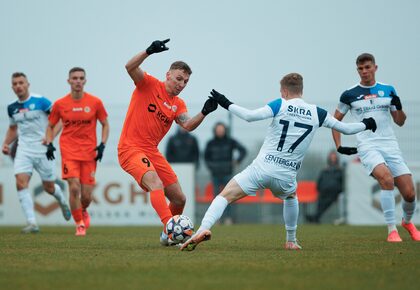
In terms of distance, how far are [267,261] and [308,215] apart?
1359cm

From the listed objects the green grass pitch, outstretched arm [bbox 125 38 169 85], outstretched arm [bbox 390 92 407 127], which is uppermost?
outstretched arm [bbox 125 38 169 85]

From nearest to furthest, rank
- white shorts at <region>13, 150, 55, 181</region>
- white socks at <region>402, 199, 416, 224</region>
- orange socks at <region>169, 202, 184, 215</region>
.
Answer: orange socks at <region>169, 202, 184, 215</region>, white socks at <region>402, 199, 416, 224</region>, white shorts at <region>13, 150, 55, 181</region>

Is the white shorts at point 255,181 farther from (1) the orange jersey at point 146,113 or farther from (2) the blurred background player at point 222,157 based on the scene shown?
(2) the blurred background player at point 222,157

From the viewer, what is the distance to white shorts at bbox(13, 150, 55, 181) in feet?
49.6

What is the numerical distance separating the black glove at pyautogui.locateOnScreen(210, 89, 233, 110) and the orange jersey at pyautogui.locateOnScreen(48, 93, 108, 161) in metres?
5.33

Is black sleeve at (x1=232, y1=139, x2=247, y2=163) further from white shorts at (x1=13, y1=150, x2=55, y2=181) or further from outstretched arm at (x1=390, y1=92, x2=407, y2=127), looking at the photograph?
outstretched arm at (x1=390, y1=92, x2=407, y2=127)

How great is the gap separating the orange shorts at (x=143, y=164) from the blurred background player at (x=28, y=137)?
509 centimetres

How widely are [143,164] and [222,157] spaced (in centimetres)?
1128

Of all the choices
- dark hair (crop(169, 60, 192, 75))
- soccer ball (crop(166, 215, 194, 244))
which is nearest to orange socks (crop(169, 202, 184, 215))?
soccer ball (crop(166, 215, 194, 244))

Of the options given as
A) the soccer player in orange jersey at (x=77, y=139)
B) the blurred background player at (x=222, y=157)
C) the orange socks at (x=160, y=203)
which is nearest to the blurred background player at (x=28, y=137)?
the soccer player in orange jersey at (x=77, y=139)

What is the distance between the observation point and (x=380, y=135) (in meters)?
11.7

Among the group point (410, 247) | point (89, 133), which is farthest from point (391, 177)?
point (89, 133)

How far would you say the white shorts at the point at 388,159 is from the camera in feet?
38.1

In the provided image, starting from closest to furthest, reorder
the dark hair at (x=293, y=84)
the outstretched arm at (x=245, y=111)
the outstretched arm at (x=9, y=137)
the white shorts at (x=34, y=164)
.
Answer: the outstretched arm at (x=245, y=111) → the dark hair at (x=293, y=84) → the white shorts at (x=34, y=164) → the outstretched arm at (x=9, y=137)
